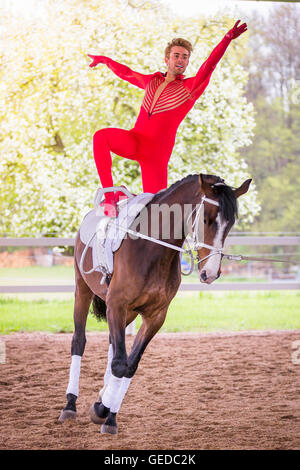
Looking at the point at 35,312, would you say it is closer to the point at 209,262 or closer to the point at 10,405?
the point at 10,405

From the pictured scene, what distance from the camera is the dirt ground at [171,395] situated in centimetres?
277

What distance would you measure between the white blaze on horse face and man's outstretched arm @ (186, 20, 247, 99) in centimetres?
79

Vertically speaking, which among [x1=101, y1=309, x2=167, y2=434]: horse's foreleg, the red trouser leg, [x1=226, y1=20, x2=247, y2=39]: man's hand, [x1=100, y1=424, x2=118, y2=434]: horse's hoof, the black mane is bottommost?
[x1=100, y1=424, x2=118, y2=434]: horse's hoof

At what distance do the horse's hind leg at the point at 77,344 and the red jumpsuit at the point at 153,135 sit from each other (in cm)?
75

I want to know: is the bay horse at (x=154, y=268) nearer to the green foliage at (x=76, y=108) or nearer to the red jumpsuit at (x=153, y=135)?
the red jumpsuit at (x=153, y=135)

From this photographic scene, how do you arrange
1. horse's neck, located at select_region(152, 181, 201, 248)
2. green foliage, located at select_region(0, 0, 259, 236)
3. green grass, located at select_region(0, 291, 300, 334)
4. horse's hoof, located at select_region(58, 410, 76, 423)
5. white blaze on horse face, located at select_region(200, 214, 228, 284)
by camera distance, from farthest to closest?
1. green foliage, located at select_region(0, 0, 259, 236)
2. green grass, located at select_region(0, 291, 300, 334)
3. horse's hoof, located at select_region(58, 410, 76, 423)
4. horse's neck, located at select_region(152, 181, 201, 248)
5. white blaze on horse face, located at select_region(200, 214, 228, 284)

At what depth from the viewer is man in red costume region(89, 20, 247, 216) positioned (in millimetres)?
2717

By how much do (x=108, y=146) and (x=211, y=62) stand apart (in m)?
0.61

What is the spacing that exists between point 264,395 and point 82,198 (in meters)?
4.10

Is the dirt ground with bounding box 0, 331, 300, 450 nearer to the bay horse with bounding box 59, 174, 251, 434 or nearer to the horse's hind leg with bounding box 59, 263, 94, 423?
the horse's hind leg with bounding box 59, 263, 94, 423

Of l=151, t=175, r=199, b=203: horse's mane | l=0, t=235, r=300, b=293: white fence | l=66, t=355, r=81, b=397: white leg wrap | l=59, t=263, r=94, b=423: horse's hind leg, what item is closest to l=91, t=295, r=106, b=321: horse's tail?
l=59, t=263, r=94, b=423: horse's hind leg

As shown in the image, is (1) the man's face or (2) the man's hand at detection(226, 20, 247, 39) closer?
(2) the man's hand at detection(226, 20, 247, 39)

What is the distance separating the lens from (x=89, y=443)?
8.80ft
